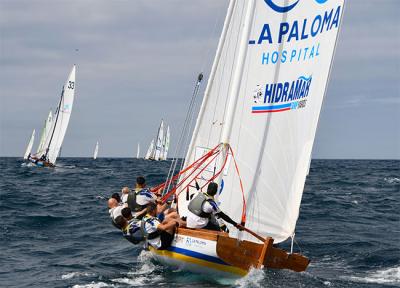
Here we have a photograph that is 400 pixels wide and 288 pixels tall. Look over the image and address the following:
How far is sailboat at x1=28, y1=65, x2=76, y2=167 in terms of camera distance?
51062 millimetres

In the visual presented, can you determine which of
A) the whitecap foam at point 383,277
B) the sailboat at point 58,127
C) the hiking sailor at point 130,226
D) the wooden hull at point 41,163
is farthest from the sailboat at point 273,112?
the wooden hull at point 41,163

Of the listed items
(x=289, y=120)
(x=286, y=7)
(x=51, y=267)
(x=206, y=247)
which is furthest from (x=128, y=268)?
(x=286, y=7)

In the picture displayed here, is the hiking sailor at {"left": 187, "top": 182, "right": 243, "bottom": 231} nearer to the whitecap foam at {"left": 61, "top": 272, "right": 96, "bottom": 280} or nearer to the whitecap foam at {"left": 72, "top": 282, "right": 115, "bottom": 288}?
the whitecap foam at {"left": 72, "top": 282, "right": 115, "bottom": 288}

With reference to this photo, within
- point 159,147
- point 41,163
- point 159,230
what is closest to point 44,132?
point 41,163

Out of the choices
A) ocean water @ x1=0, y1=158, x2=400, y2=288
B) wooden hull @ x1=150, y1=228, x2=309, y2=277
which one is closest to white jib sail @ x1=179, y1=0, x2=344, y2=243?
wooden hull @ x1=150, y1=228, x2=309, y2=277

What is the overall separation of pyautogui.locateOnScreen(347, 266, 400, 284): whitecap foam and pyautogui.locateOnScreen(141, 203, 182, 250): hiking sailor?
3.44m

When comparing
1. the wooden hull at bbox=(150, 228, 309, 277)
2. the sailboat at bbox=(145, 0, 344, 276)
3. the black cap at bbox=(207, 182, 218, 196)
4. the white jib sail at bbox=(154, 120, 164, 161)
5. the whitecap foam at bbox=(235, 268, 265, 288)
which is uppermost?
the white jib sail at bbox=(154, 120, 164, 161)

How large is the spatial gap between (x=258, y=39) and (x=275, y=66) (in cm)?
59

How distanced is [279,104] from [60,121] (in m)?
43.3

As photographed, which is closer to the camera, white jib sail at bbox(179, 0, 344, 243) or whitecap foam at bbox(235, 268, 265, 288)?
whitecap foam at bbox(235, 268, 265, 288)

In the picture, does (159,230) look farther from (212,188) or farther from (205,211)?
(212,188)

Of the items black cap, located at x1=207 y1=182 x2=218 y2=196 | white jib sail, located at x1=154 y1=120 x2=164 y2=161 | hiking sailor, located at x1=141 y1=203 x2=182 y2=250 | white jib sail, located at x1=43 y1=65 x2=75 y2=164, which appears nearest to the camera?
black cap, located at x1=207 y1=182 x2=218 y2=196

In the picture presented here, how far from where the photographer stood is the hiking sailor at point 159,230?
1099 cm

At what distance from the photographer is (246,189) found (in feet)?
38.2
